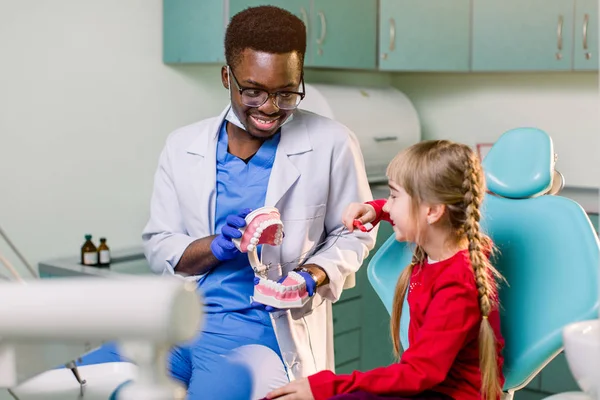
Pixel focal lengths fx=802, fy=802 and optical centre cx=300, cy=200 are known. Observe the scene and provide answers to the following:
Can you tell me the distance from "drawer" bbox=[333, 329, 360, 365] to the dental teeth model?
65.3 inches

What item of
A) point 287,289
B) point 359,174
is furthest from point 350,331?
point 287,289

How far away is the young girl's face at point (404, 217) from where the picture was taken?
1515mm

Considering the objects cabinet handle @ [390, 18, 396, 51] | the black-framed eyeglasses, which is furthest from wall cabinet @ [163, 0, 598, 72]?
the black-framed eyeglasses

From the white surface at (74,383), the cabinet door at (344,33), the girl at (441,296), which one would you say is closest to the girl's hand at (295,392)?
the girl at (441,296)

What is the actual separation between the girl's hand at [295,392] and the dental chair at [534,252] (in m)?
0.36

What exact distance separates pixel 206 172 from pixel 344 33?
1.68 m

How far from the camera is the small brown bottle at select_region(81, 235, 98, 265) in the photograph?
2688 millimetres

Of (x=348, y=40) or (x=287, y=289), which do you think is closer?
(x=287, y=289)

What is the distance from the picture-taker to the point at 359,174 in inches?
79.4

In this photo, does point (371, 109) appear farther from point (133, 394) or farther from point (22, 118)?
point (133, 394)

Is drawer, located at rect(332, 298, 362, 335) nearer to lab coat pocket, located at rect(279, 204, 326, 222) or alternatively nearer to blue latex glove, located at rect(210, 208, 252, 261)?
lab coat pocket, located at rect(279, 204, 326, 222)

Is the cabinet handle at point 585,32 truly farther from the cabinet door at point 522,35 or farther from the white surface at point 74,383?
the white surface at point 74,383

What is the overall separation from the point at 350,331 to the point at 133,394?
113 inches

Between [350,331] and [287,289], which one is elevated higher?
[287,289]
